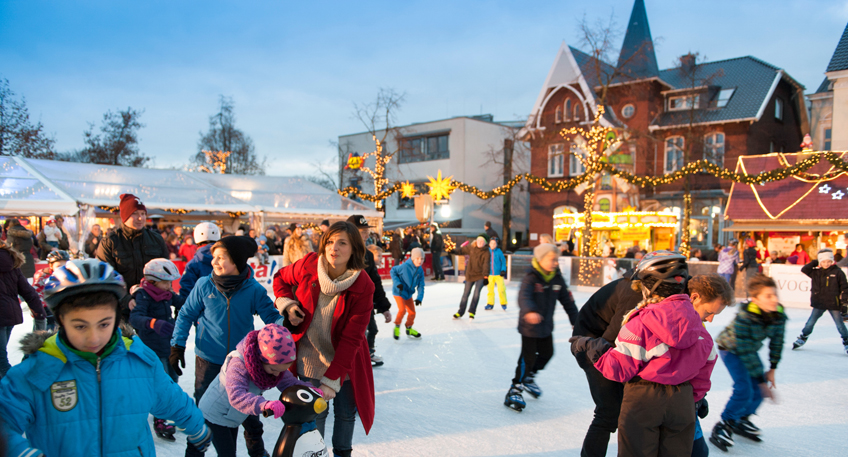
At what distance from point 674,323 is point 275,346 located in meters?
1.59

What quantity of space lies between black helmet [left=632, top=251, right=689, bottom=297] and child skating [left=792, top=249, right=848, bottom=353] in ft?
16.7

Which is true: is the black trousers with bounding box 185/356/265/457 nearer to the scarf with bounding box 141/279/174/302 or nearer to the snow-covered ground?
the snow-covered ground

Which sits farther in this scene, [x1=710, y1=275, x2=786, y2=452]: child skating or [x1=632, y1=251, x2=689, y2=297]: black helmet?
[x1=710, y1=275, x2=786, y2=452]: child skating

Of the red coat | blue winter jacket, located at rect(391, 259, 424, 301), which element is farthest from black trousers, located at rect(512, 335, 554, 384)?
blue winter jacket, located at rect(391, 259, 424, 301)

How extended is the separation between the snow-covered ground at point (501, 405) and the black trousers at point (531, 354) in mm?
282

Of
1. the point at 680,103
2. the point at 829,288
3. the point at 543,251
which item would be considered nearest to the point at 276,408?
the point at 543,251

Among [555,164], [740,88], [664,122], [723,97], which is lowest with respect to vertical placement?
[555,164]

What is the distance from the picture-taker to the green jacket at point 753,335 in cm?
312

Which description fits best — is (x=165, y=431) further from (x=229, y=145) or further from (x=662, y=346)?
(x=229, y=145)

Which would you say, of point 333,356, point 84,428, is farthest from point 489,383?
point 84,428

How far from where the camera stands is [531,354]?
3791 mm

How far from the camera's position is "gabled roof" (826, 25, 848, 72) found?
1652 cm

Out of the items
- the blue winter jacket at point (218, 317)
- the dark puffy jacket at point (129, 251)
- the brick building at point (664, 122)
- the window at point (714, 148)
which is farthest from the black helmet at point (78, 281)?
the window at point (714, 148)

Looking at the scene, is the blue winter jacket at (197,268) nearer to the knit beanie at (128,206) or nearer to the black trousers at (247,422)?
the knit beanie at (128,206)
